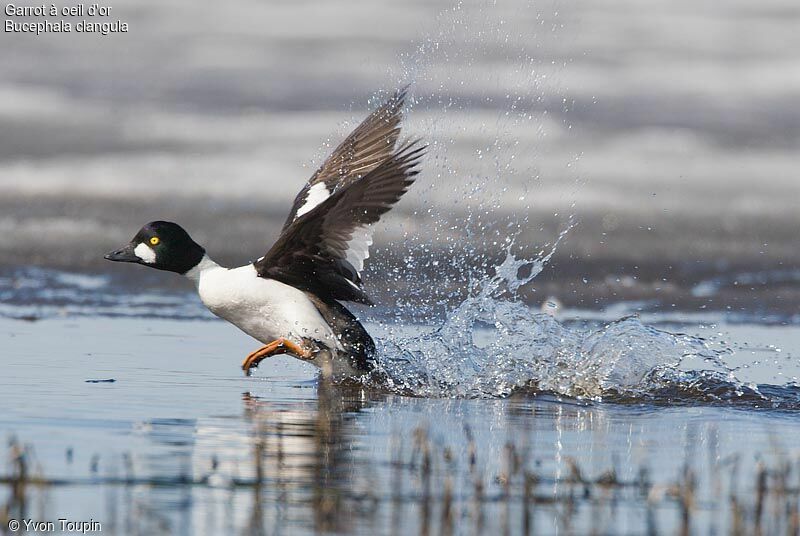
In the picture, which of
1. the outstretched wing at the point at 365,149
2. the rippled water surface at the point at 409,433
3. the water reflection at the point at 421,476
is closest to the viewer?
the water reflection at the point at 421,476

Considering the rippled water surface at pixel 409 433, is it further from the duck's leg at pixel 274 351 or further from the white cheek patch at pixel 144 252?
the white cheek patch at pixel 144 252

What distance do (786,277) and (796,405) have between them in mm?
7666

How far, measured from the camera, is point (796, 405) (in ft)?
24.3

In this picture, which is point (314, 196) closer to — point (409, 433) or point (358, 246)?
point (358, 246)

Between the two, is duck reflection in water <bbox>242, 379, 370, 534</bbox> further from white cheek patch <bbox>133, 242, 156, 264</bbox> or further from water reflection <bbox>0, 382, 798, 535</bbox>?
white cheek patch <bbox>133, 242, 156, 264</bbox>

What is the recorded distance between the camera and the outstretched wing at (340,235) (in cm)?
778

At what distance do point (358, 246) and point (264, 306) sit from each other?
65 centimetres

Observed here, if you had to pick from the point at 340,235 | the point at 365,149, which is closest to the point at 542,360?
the point at 340,235

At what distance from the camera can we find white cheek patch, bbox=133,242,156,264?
862 cm

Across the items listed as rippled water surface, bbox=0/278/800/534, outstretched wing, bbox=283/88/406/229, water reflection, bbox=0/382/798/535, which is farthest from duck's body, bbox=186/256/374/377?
water reflection, bbox=0/382/798/535

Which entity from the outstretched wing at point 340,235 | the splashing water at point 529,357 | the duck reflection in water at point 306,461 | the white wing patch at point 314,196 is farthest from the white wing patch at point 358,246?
the duck reflection in water at point 306,461

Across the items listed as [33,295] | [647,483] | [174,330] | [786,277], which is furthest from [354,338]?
[786,277]

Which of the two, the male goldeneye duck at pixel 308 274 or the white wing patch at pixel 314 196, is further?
the white wing patch at pixel 314 196

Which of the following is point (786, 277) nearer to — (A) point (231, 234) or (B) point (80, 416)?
(A) point (231, 234)
